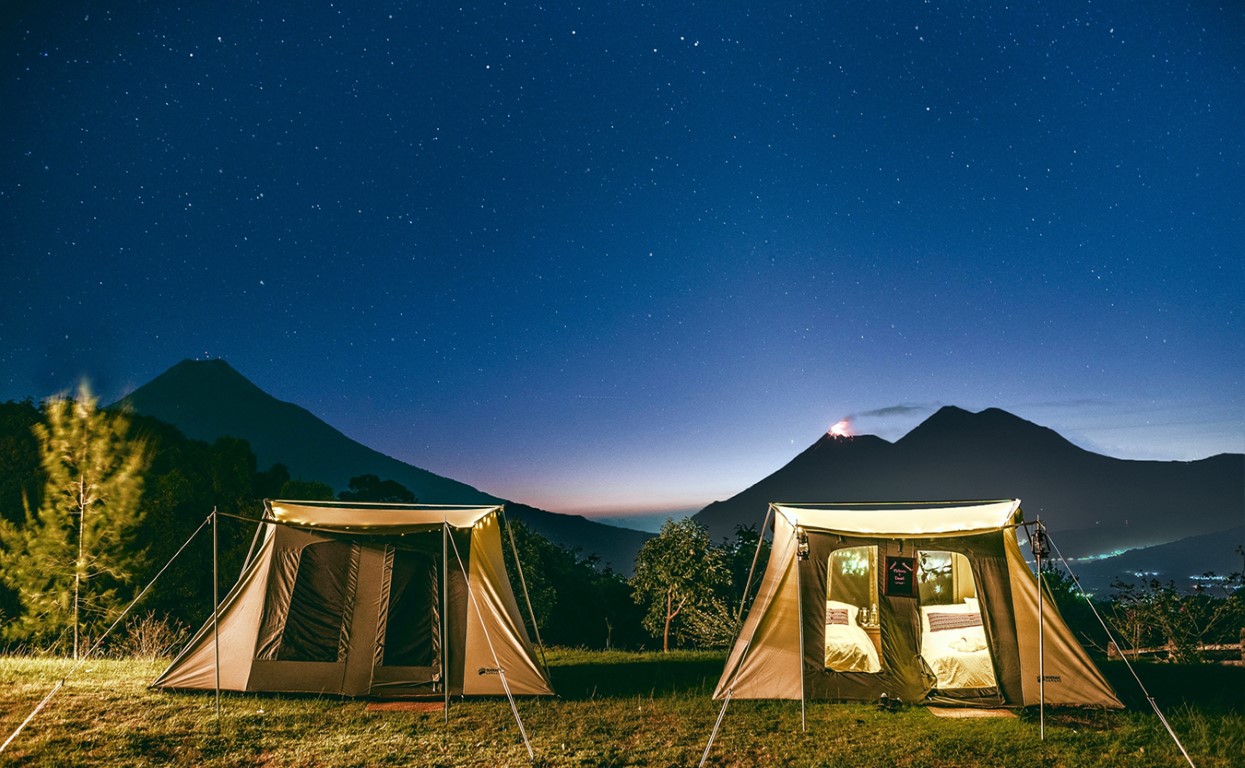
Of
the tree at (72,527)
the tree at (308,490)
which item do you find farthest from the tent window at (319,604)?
the tree at (308,490)

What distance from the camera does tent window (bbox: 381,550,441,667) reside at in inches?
295

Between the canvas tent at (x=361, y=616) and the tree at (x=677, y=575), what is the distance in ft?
31.8

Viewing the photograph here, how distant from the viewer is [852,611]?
7809 mm

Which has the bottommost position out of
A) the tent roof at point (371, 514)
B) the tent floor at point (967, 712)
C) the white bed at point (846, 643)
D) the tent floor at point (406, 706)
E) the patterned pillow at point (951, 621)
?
the tent floor at point (406, 706)

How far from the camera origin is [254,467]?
2416 cm

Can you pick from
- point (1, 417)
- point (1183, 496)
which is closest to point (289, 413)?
point (1, 417)

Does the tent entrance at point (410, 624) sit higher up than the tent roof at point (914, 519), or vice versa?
the tent roof at point (914, 519)

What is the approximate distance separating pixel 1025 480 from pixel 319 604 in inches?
4212

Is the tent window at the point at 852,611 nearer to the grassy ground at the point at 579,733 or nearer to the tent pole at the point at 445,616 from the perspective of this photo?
the grassy ground at the point at 579,733

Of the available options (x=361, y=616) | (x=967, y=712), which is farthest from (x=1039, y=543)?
(x=361, y=616)

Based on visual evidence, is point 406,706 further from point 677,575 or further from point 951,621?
point 677,575

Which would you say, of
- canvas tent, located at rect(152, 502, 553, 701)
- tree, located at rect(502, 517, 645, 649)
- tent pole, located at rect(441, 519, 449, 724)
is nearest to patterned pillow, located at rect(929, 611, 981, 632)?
canvas tent, located at rect(152, 502, 553, 701)

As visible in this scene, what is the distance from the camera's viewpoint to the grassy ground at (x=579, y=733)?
539cm

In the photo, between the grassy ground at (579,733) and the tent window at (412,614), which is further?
the tent window at (412,614)
